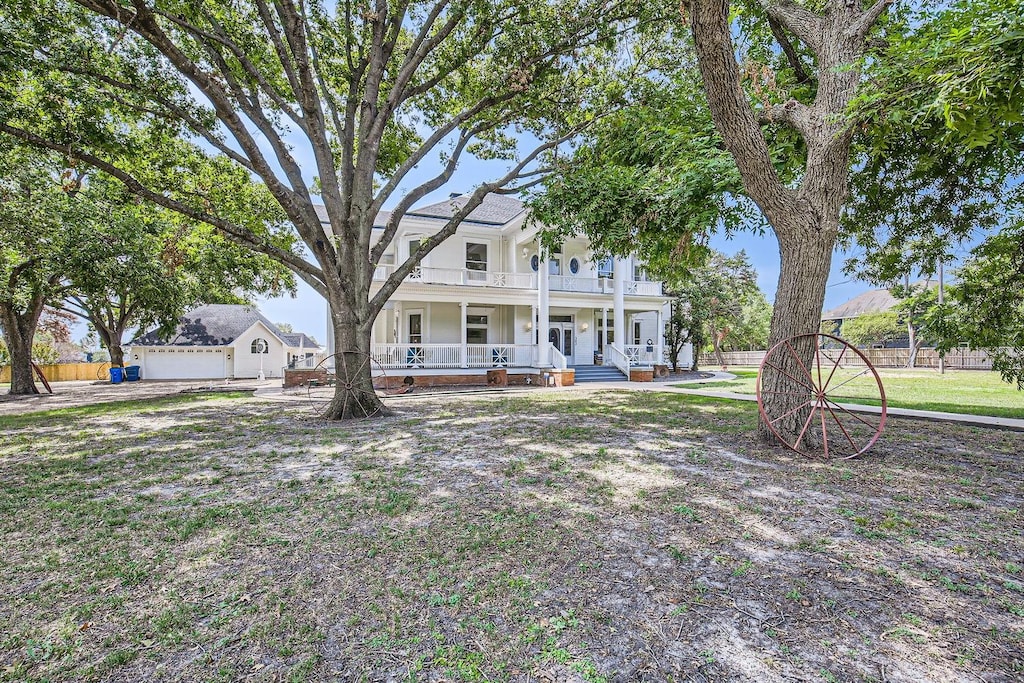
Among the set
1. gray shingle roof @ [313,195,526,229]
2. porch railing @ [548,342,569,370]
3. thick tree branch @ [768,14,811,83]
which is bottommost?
porch railing @ [548,342,569,370]

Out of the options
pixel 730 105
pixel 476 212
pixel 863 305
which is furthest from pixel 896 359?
pixel 730 105

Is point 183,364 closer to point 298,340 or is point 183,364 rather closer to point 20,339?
point 298,340

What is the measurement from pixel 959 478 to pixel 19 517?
903 centimetres

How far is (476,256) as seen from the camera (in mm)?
20359

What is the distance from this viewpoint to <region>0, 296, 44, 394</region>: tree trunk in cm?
1608

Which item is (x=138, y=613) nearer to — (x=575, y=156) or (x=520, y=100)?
(x=575, y=156)

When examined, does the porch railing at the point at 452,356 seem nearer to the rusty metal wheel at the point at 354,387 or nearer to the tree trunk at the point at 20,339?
the rusty metal wheel at the point at 354,387

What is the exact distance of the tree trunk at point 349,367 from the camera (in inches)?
374

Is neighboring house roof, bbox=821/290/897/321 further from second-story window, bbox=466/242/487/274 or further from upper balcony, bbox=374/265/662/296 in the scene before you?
second-story window, bbox=466/242/487/274

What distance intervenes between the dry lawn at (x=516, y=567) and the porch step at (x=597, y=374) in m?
12.5

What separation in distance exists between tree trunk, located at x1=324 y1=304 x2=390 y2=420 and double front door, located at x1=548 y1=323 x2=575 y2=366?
11976 millimetres

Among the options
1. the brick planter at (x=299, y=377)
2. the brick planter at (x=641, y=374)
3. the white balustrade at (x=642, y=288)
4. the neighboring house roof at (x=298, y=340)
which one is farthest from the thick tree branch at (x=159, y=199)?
the neighboring house roof at (x=298, y=340)

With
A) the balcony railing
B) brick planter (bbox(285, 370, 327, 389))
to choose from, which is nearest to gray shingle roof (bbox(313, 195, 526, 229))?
the balcony railing

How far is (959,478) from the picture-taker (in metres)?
4.81
